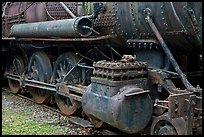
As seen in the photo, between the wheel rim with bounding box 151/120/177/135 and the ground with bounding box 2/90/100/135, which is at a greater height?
the wheel rim with bounding box 151/120/177/135

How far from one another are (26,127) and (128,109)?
207 centimetres

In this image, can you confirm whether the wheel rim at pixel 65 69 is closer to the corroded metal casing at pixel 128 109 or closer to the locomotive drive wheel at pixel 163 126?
the corroded metal casing at pixel 128 109

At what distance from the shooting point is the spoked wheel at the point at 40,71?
7.30m

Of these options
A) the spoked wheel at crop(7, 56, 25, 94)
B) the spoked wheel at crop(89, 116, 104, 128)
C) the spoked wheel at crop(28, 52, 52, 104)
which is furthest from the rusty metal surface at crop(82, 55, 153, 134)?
the spoked wheel at crop(7, 56, 25, 94)

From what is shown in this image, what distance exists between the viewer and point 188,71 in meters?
5.25

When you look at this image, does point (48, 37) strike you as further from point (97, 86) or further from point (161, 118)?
point (161, 118)

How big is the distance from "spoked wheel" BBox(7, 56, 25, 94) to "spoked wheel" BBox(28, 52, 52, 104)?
75 centimetres

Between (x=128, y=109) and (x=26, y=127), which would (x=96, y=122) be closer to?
(x=128, y=109)

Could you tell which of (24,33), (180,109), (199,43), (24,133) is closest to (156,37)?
(199,43)

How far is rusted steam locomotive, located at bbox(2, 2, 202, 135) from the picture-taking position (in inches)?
170

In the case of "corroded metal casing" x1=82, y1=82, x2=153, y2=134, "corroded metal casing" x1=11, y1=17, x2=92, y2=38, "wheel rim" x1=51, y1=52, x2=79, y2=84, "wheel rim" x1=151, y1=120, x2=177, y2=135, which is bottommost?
"wheel rim" x1=151, y1=120, x2=177, y2=135

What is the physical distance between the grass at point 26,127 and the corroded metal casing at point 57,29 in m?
1.52

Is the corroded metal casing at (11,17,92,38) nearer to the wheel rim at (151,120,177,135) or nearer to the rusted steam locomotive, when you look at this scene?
the rusted steam locomotive

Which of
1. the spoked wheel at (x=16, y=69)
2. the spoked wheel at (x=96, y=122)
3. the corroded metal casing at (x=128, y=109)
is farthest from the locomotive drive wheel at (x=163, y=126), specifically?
the spoked wheel at (x=16, y=69)
